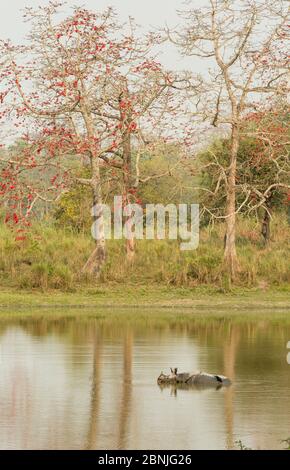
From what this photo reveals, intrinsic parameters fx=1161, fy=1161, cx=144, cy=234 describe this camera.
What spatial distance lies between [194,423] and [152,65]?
20.8 m

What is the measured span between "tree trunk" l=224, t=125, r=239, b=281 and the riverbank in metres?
1.32

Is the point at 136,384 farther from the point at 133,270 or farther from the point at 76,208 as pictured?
the point at 76,208

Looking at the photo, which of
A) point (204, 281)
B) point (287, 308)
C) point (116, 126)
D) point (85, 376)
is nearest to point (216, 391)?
point (85, 376)

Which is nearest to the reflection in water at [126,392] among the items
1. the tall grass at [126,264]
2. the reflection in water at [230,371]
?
the reflection in water at [230,371]

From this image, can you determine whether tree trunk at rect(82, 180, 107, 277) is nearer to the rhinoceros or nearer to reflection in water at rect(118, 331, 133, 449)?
reflection in water at rect(118, 331, 133, 449)

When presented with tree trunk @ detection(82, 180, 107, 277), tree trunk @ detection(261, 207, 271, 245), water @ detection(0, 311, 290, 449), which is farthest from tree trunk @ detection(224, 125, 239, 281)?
water @ detection(0, 311, 290, 449)

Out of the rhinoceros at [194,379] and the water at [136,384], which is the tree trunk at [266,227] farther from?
the rhinoceros at [194,379]

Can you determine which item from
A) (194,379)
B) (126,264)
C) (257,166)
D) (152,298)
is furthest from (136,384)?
(257,166)

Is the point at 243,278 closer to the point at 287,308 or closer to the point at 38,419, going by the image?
the point at 287,308

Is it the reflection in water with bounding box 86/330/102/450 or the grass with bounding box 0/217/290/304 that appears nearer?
the reflection in water with bounding box 86/330/102/450

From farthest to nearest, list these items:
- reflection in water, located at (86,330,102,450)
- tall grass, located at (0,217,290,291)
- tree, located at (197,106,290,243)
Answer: tree, located at (197,106,290,243), tall grass, located at (0,217,290,291), reflection in water, located at (86,330,102,450)

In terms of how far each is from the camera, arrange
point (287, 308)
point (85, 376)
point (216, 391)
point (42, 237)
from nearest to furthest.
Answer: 1. point (216, 391)
2. point (85, 376)
3. point (287, 308)
4. point (42, 237)

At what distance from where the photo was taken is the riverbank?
2820 cm
